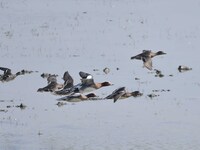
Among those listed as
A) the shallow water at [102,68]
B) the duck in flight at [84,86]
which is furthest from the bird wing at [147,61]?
the shallow water at [102,68]

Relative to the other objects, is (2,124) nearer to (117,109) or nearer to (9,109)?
(9,109)

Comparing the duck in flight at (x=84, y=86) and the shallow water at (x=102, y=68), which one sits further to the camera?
the shallow water at (x=102, y=68)

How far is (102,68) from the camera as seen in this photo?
28766 mm

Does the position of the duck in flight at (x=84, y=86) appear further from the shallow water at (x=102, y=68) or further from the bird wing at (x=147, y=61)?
the bird wing at (x=147, y=61)

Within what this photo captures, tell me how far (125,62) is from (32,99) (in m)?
6.66

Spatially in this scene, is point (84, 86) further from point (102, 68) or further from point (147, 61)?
point (102, 68)

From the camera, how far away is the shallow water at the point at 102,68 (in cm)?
2109

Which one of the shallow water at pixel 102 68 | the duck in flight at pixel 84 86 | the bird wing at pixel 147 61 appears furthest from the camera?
the shallow water at pixel 102 68

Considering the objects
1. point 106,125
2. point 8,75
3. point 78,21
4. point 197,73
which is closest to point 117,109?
point 106,125

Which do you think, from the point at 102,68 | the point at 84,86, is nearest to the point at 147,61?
the point at 84,86

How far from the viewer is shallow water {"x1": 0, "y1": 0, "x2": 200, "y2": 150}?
2109 centimetres

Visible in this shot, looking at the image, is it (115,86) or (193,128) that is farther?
(115,86)

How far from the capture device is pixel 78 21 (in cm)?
3988

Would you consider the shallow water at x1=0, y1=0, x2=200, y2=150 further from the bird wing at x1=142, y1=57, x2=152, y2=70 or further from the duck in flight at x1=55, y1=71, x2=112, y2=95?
the bird wing at x1=142, y1=57, x2=152, y2=70
